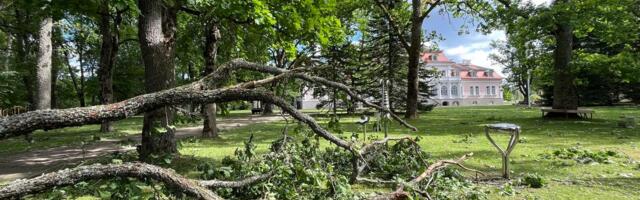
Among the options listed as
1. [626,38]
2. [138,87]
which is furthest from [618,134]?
[138,87]

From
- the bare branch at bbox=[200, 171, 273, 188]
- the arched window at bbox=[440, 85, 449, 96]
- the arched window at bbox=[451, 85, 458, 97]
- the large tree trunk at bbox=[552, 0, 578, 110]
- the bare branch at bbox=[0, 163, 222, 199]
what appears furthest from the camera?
the arched window at bbox=[451, 85, 458, 97]

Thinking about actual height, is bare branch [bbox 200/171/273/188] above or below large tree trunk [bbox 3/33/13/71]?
below

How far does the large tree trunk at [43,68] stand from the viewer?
12234 millimetres

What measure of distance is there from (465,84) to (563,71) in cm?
6329

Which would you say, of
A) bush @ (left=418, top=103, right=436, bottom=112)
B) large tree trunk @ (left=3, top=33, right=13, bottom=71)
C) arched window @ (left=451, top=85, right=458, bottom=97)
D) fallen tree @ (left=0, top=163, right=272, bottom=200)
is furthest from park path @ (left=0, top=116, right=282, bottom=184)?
arched window @ (left=451, top=85, right=458, bottom=97)

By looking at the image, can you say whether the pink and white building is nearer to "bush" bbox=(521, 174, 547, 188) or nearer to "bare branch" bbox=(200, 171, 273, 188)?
"bush" bbox=(521, 174, 547, 188)

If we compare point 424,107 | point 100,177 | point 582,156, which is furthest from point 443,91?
point 100,177

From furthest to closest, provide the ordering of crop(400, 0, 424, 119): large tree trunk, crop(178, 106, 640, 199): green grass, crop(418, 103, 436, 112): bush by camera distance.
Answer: crop(418, 103, 436, 112): bush → crop(400, 0, 424, 119): large tree trunk → crop(178, 106, 640, 199): green grass

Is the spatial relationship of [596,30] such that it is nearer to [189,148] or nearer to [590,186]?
[590,186]

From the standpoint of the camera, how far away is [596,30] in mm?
16531

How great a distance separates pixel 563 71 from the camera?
17.6m

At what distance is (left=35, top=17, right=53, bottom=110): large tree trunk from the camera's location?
12234mm

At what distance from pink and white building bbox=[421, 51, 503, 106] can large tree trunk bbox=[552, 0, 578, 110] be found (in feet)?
176

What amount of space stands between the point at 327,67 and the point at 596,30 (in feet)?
51.4
